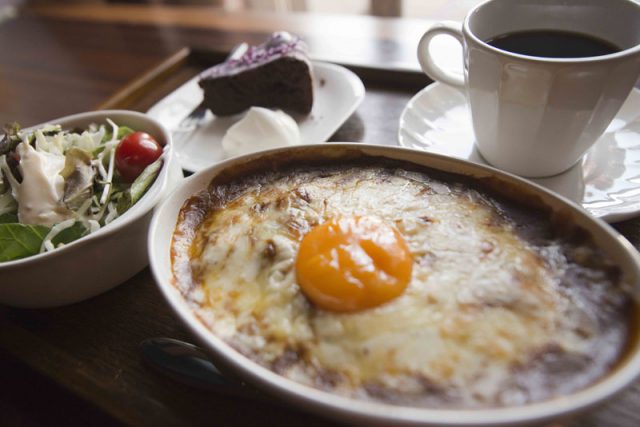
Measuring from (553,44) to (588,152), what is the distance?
313mm

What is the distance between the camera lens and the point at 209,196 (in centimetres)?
116

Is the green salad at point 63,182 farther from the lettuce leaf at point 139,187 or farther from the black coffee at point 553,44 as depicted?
the black coffee at point 553,44

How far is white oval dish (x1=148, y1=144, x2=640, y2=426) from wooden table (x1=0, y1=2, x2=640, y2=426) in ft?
0.56

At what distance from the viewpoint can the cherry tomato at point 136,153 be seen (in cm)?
139

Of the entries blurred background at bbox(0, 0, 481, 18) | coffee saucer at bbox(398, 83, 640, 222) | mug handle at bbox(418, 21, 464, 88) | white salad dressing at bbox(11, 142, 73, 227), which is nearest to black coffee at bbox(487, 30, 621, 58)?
mug handle at bbox(418, 21, 464, 88)

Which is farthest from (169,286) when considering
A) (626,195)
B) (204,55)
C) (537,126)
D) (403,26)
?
(403,26)

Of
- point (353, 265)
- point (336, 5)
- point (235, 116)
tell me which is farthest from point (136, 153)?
point (336, 5)

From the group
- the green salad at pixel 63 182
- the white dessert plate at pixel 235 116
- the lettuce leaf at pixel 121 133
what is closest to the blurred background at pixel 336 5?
the white dessert plate at pixel 235 116

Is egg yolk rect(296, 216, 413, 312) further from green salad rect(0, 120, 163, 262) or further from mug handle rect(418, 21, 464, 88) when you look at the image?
mug handle rect(418, 21, 464, 88)

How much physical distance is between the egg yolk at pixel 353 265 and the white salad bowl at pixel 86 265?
45 cm

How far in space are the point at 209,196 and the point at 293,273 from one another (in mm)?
332

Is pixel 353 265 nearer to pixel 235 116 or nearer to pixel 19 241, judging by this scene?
pixel 19 241

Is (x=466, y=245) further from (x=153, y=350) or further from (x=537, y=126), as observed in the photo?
(x=153, y=350)

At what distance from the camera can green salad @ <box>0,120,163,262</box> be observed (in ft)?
3.95
